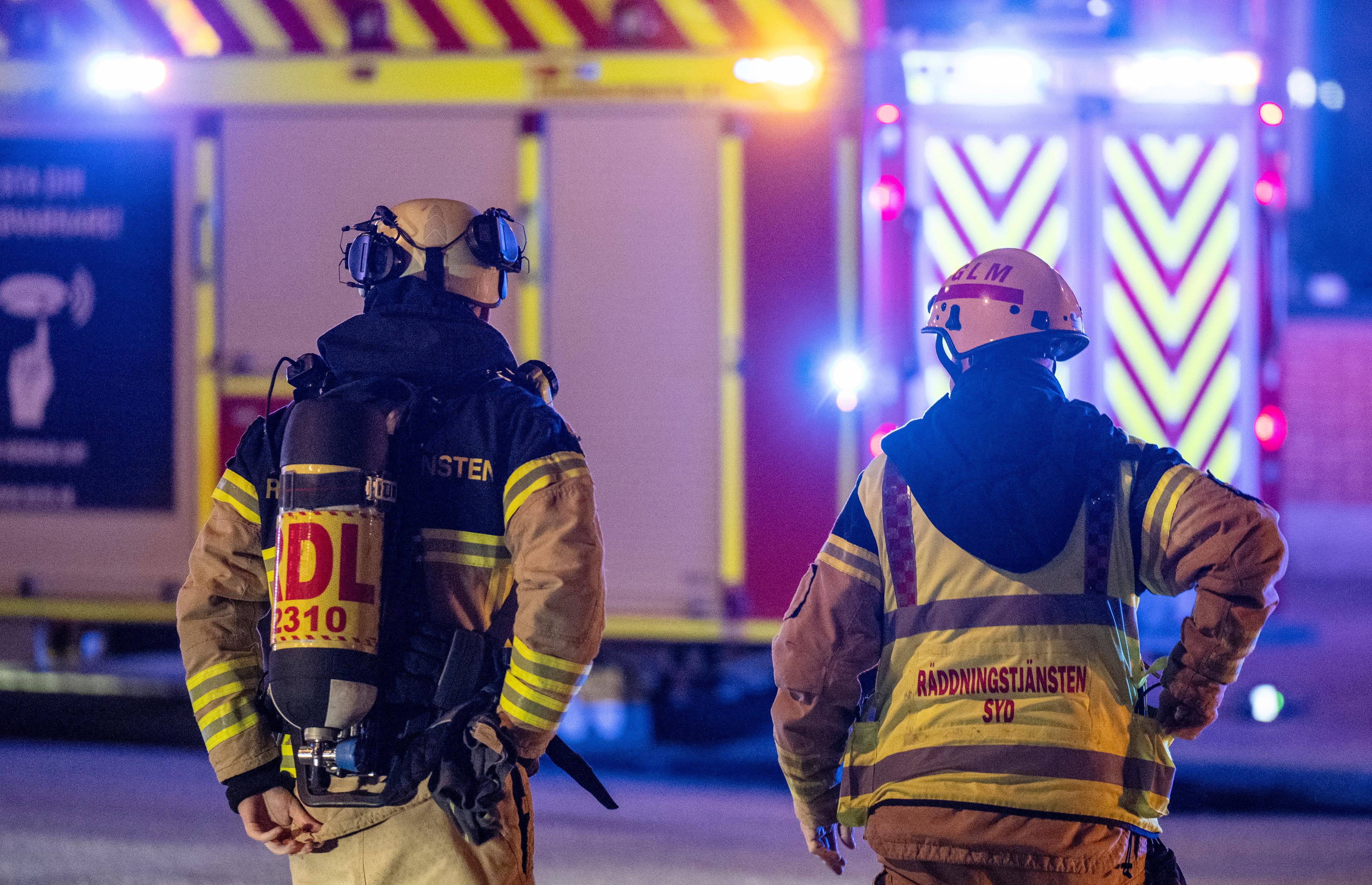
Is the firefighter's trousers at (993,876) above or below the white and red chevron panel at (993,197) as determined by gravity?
below

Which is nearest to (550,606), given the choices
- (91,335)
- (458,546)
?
(458,546)

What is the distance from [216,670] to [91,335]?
437cm

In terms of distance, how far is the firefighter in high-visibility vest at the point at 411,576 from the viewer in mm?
2342

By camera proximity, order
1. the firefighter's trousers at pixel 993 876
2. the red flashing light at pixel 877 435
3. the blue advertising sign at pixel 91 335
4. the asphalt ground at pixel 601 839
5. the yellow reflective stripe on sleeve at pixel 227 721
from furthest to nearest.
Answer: the blue advertising sign at pixel 91 335
the red flashing light at pixel 877 435
the asphalt ground at pixel 601 839
the yellow reflective stripe on sleeve at pixel 227 721
the firefighter's trousers at pixel 993 876

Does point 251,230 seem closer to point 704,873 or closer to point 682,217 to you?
point 682,217

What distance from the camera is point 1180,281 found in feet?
19.9

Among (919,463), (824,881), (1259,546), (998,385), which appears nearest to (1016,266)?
(998,385)

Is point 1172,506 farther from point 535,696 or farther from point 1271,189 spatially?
point 1271,189

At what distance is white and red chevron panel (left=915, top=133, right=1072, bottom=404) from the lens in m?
6.01

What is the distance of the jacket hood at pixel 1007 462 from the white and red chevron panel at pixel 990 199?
3.56m

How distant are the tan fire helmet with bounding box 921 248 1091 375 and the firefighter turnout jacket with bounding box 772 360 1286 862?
11cm

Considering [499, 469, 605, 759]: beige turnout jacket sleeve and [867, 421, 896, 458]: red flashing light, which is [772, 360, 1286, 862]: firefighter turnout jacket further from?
[867, 421, 896, 458]: red flashing light

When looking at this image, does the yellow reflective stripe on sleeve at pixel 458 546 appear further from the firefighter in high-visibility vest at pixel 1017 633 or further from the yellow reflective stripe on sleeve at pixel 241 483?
the firefighter in high-visibility vest at pixel 1017 633

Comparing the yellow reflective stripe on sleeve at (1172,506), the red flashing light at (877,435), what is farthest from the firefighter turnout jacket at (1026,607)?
the red flashing light at (877,435)
